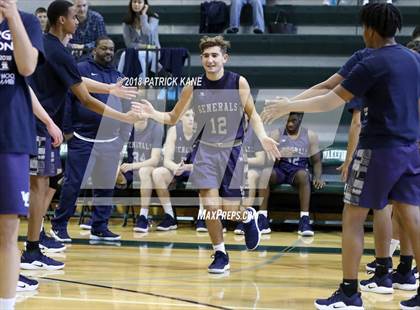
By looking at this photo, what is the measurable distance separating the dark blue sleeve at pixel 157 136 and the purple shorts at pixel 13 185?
620cm

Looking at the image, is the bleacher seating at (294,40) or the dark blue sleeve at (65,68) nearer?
the dark blue sleeve at (65,68)

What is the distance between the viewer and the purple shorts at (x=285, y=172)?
32.3 ft

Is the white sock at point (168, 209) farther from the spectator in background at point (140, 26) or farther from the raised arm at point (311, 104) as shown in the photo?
the raised arm at point (311, 104)

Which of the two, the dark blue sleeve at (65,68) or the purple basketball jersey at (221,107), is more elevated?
the dark blue sleeve at (65,68)

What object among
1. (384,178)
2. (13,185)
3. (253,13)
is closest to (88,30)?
(253,13)

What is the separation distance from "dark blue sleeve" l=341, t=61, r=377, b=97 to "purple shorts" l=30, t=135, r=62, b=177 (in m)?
2.55

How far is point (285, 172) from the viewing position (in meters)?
9.93

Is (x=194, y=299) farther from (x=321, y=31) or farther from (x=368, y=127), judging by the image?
(x=321, y=31)

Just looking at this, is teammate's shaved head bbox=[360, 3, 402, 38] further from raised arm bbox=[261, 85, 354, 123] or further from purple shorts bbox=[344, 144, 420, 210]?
purple shorts bbox=[344, 144, 420, 210]

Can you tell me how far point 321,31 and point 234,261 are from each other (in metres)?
6.57

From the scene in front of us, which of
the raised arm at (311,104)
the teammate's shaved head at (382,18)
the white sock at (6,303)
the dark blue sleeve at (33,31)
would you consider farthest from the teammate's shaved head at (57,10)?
the white sock at (6,303)

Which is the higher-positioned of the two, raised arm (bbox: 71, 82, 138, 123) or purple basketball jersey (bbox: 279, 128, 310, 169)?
raised arm (bbox: 71, 82, 138, 123)

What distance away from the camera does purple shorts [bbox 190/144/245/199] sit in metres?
6.77


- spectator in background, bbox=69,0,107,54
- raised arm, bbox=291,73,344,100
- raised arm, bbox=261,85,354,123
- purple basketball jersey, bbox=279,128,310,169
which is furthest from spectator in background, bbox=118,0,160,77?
raised arm, bbox=261,85,354,123
